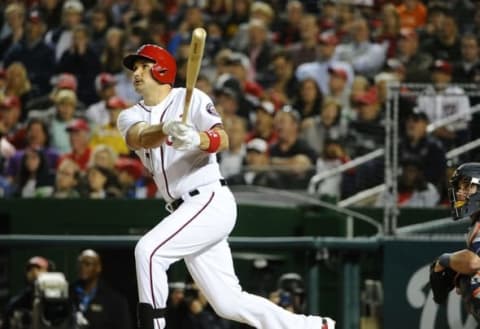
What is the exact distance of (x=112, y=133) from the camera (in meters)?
11.8

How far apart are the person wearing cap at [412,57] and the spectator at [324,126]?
1.04 meters

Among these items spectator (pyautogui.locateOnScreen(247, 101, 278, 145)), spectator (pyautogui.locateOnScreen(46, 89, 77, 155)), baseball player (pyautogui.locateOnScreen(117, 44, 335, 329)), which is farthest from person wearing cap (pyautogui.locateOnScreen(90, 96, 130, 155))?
baseball player (pyautogui.locateOnScreen(117, 44, 335, 329))

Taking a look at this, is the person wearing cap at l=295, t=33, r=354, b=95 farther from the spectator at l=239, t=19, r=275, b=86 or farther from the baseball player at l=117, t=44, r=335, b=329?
the baseball player at l=117, t=44, r=335, b=329

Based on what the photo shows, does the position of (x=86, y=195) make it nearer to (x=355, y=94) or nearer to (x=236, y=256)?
(x=236, y=256)

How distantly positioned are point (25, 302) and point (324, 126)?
151 inches

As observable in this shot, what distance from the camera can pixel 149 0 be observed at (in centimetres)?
1405

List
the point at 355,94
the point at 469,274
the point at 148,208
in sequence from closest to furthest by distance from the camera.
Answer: the point at 469,274 < the point at 148,208 < the point at 355,94

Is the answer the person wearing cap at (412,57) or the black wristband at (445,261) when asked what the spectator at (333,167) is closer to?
the person wearing cap at (412,57)

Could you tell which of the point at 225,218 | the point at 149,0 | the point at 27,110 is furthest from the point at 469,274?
the point at 149,0

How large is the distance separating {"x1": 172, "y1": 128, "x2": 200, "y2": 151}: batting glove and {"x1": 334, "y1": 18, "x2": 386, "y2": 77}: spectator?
6.83 meters

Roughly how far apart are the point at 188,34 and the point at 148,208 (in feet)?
13.7

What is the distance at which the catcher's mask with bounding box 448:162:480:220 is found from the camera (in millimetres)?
5609

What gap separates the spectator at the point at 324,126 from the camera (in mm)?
11148

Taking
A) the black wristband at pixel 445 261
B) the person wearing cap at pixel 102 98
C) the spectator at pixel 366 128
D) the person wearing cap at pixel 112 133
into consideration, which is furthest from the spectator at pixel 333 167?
the black wristband at pixel 445 261
